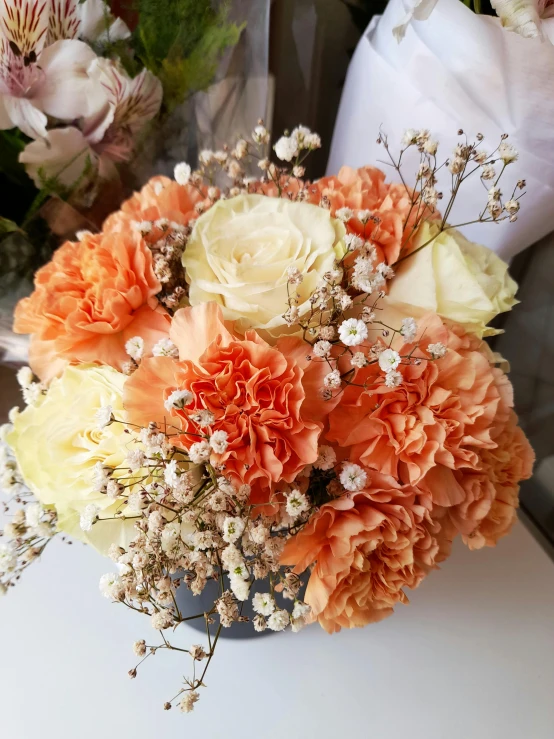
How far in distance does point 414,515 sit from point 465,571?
332 millimetres

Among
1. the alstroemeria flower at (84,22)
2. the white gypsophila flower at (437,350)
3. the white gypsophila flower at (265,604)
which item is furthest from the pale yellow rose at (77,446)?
the alstroemeria flower at (84,22)

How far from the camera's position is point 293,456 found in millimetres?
374

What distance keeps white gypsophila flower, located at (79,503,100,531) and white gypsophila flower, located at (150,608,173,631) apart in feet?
0.24

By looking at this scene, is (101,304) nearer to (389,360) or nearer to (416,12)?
(389,360)

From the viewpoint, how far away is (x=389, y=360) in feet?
1.22

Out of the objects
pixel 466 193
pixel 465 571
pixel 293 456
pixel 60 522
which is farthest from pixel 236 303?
pixel 465 571

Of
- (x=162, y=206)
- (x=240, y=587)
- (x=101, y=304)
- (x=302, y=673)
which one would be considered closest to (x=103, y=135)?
(x=162, y=206)

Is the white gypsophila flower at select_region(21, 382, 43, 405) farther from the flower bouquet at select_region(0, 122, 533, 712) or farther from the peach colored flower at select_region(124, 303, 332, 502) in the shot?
the peach colored flower at select_region(124, 303, 332, 502)

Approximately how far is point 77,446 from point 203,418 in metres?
0.13

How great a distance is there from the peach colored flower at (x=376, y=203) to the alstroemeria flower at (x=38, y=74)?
0.26 meters

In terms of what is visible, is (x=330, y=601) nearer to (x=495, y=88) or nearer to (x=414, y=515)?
(x=414, y=515)

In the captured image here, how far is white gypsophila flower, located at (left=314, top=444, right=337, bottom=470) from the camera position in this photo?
15.4 inches

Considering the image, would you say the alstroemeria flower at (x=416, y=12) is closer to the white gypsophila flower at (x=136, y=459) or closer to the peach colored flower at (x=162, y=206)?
the peach colored flower at (x=162, y=206)

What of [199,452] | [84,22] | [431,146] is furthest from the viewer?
[84,22]
